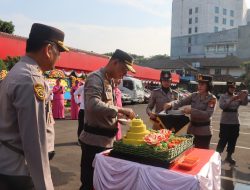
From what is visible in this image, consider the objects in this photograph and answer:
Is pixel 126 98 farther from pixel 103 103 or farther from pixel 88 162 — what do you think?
pixel 103 103

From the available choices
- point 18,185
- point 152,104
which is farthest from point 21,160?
point 152,104

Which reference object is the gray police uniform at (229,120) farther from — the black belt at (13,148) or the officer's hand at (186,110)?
the black belt at (13,148)

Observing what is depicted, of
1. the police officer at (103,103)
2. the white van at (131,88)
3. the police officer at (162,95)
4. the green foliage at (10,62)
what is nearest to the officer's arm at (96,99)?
the police officer at (103,103)

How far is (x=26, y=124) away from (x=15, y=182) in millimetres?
400

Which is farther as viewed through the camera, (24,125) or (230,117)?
(230,117)

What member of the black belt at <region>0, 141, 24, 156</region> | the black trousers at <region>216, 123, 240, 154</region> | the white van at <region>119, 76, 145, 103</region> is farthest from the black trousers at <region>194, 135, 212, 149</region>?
the white van at <region>119, 76, 145, 103</region>

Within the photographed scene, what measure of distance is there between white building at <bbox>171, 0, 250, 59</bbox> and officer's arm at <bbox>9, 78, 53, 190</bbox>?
8171 centimetres

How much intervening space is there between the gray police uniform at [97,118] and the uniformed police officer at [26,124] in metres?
1.53

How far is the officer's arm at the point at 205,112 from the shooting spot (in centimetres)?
509

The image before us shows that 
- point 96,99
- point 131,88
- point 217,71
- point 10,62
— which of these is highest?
point 217,71

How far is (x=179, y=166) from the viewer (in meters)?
3.30

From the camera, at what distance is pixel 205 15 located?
8700cm

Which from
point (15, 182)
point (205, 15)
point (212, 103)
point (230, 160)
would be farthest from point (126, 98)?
point (205, 15)

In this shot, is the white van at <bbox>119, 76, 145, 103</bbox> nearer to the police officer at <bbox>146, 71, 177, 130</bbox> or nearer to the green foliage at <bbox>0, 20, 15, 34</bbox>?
the green foliage at <bbox>0, 20, 15, 34</bbox>
